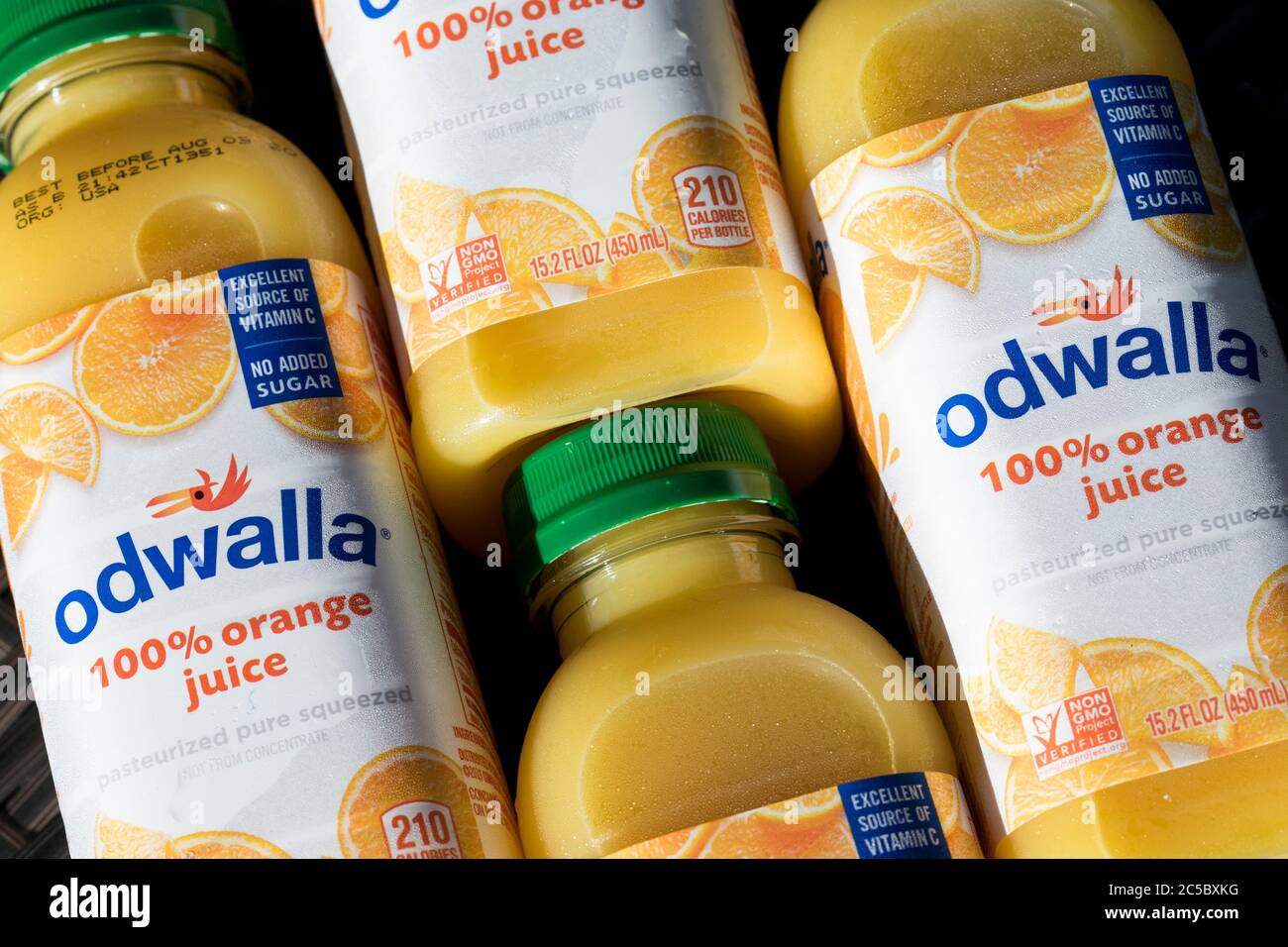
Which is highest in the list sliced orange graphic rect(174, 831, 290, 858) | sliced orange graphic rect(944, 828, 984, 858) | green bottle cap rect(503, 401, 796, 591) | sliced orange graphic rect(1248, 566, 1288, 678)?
green bottle cap rect(503, 401, 796, 591)

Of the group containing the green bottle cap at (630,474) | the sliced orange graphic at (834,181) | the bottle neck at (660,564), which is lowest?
the bottle neck at (660,564)

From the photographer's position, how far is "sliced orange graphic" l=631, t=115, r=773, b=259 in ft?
3.22

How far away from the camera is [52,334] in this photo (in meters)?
0.96

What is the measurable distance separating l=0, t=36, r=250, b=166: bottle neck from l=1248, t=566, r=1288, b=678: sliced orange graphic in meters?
0.79

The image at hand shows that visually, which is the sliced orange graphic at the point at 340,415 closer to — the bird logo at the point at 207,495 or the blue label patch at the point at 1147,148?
the bird logo at the point at 207,495

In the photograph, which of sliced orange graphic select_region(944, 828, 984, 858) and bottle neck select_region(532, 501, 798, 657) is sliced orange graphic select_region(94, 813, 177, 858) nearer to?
bottle neck select_region(532, 501, 798, 657)

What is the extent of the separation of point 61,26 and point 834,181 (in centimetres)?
55

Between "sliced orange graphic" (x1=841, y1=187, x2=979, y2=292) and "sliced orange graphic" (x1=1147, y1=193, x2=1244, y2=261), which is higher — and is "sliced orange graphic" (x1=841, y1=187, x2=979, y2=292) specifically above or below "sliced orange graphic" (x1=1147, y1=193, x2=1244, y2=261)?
above

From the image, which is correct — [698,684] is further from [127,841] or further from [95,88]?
[95,88]

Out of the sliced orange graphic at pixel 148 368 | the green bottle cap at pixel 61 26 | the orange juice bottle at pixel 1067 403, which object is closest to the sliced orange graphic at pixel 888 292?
the orange juice bottle at pixel 1067 403

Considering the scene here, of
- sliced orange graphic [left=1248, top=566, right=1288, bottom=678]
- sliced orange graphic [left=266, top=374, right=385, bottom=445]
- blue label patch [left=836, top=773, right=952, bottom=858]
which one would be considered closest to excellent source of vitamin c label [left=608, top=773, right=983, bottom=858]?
blue label patch [left=836, top=773, right=952, bottom=858]

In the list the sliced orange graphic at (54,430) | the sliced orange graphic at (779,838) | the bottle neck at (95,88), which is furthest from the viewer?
the bottle neck at (95,88)

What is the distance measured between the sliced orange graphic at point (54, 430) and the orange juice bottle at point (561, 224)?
211 millimetres

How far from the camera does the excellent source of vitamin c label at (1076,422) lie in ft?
2.95
